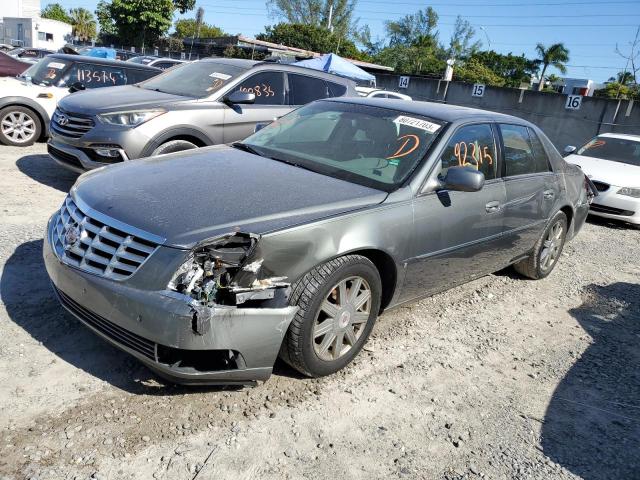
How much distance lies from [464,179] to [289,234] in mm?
1421

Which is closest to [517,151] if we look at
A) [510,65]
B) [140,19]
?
[140,19]

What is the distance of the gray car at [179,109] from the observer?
6164 mm

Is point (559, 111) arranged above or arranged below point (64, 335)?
above

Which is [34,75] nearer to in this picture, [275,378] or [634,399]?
[275,378]

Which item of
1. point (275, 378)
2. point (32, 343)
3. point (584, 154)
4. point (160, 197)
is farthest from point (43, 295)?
point (584, 154)

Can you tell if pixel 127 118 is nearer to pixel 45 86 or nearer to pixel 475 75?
pixel 45 86

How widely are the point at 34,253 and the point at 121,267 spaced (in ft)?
7.50

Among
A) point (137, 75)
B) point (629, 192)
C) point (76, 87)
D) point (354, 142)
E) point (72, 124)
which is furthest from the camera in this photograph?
point (137, 75)

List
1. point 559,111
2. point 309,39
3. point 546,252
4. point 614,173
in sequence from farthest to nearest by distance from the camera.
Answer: point 309,39 < point 559,111 < point 614,173 < point 546,252

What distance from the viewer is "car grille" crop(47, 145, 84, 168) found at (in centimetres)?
632

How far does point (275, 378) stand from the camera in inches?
130

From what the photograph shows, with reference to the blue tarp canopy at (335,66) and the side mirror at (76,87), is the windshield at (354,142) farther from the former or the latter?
the blue tarp canopy at (335,66)

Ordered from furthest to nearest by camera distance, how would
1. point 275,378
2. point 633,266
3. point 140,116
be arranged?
1. point 633,266
2. point 140,116
3. point 275,378

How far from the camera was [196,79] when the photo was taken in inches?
285
